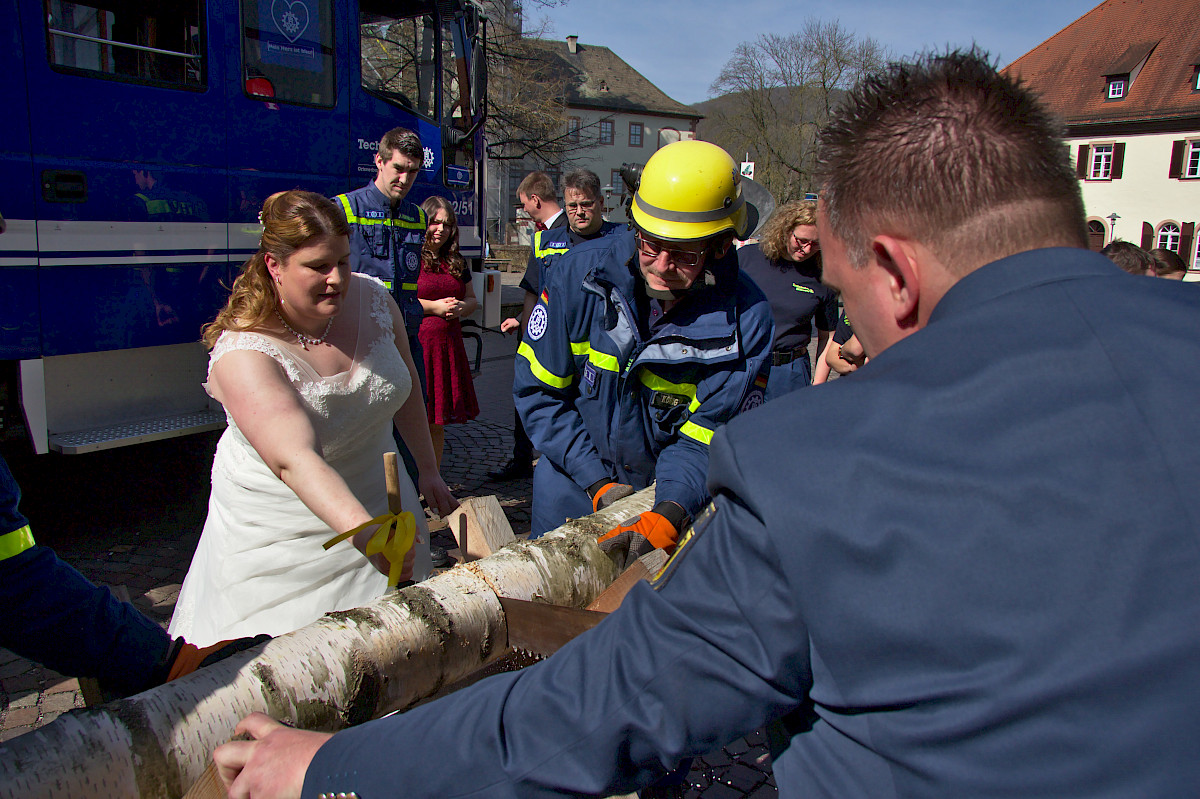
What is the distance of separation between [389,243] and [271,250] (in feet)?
7.17

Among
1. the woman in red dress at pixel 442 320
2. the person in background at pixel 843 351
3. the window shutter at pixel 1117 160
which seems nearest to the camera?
the person in background at pixel 843 351

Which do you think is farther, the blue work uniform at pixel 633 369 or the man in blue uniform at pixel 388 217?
the man in blue uniform at pixel 388 217

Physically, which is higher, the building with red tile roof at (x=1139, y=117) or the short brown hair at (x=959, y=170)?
the building with red tile roof at (x=1139, y=117)

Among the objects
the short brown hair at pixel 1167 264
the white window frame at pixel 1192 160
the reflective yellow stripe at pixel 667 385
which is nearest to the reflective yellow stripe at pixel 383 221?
the reflective yellow stripe at pixel 667 385

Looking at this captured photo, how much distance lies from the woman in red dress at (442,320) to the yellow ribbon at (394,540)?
3108 millimetres

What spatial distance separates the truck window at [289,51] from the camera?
464 cm

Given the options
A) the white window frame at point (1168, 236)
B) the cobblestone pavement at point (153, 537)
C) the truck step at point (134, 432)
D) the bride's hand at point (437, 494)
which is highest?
the white window frame at point (1168, 236)

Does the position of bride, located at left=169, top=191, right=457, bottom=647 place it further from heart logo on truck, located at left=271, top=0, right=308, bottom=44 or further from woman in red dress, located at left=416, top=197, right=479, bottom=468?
heart logo on truck, located at left=271, top=0, right=308, bottom=44

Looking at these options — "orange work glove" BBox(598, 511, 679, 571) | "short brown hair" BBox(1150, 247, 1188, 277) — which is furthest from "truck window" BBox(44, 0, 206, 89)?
"short brown hair" BBox(1150, 247, 1188, 277)

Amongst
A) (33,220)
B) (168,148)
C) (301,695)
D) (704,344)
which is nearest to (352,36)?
(168,148)

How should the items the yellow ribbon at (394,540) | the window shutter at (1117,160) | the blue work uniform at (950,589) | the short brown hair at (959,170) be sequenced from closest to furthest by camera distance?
the blue work uniform at (950,589), the short brown hair at (959,170), the yellow ribbon at (394,540), the window shutter at (1117,160)

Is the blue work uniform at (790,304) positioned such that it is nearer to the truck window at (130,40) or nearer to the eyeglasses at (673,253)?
the eyeglasses at (673,253)

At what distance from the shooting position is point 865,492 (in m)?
0.80

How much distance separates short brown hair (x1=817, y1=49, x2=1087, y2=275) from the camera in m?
0.93
